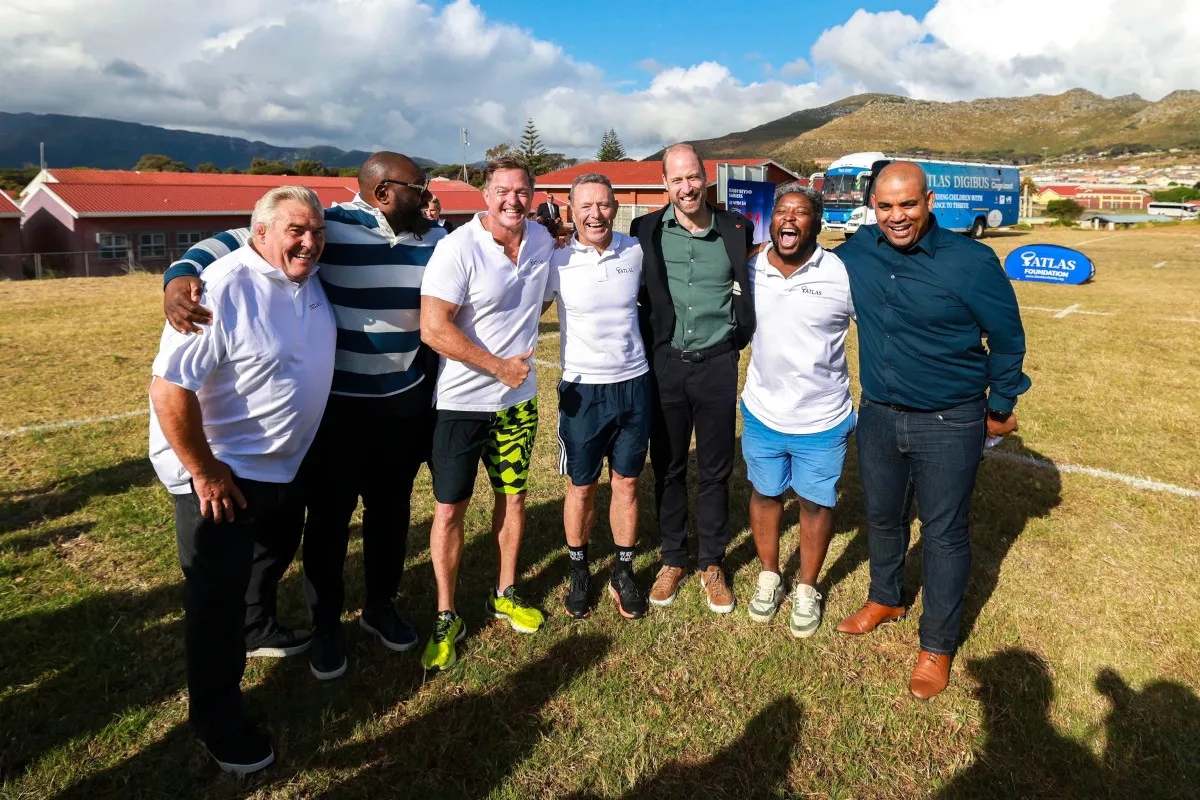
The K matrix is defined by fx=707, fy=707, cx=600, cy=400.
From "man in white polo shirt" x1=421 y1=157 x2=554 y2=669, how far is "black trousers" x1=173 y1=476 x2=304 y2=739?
698mm

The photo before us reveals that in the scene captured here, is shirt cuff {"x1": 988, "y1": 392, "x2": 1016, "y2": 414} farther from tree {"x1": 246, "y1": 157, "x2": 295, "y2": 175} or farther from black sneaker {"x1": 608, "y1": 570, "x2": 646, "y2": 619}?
tree {"x1": 246, "y1": 157, "x2": 295, "y2": 175}

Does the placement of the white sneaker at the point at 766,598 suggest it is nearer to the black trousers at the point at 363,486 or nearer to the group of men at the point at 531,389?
the group of men at the point at 531,389

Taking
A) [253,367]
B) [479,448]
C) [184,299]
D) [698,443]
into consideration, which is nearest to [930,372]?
[698,443]

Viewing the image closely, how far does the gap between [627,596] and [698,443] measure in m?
0.83

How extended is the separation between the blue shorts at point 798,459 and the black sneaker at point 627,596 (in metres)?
0.79

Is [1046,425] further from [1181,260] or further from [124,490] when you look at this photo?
[1181,260]

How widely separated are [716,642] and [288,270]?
2.39 meters

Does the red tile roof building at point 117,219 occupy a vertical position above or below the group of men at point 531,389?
above

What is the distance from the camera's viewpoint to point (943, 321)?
8.84 ft

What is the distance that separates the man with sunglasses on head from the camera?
268 centimetres

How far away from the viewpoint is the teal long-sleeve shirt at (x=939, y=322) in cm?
263

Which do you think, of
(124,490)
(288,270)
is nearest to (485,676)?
(288,270)

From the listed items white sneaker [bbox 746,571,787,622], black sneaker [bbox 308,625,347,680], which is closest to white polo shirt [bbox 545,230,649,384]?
white sneaker [bbox 746,571,787,622]

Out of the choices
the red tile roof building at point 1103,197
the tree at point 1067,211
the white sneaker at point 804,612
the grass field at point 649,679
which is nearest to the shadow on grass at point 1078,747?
the grass field at point 649,679
